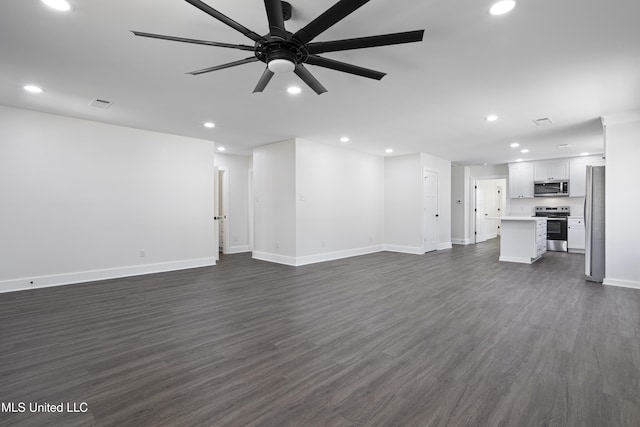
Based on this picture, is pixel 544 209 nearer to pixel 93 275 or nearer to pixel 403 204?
pixel 403 204

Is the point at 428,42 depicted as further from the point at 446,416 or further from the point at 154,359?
the point at 154,359

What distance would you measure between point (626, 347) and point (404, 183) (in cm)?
584

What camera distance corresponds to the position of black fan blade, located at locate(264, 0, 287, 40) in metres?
1.67

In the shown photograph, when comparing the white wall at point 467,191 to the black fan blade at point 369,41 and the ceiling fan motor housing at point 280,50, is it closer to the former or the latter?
the black fan blade at point 369,41

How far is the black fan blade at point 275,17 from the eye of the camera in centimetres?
167

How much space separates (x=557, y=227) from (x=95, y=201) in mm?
11105

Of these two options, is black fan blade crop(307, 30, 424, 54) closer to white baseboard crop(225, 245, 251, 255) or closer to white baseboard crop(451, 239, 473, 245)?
white baseboard crop(225, 245, 251, 255)

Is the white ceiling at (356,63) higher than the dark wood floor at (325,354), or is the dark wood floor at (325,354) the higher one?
the white ceiling at (356,63)

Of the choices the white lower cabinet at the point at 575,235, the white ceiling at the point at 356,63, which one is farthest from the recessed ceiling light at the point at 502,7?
the white lower cabinet at the point at 575,235

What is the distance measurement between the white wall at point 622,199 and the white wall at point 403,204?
3634 millimetres

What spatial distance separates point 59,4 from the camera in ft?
6.95

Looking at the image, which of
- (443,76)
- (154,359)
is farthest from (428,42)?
(154,359)

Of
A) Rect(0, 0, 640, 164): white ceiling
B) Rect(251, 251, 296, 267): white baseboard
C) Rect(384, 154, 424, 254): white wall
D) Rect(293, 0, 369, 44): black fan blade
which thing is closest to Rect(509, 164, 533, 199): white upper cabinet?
Rect(0, 0, 640, 164): white ceiling

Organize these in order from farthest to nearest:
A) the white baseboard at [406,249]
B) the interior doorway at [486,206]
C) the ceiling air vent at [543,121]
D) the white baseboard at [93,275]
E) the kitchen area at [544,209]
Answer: the interior doorway at [486,206], the white baseboard at [406,249], the kitchen area at [544,209], the ceiling air vent at [543,121], the white baseboard at [93,275]
